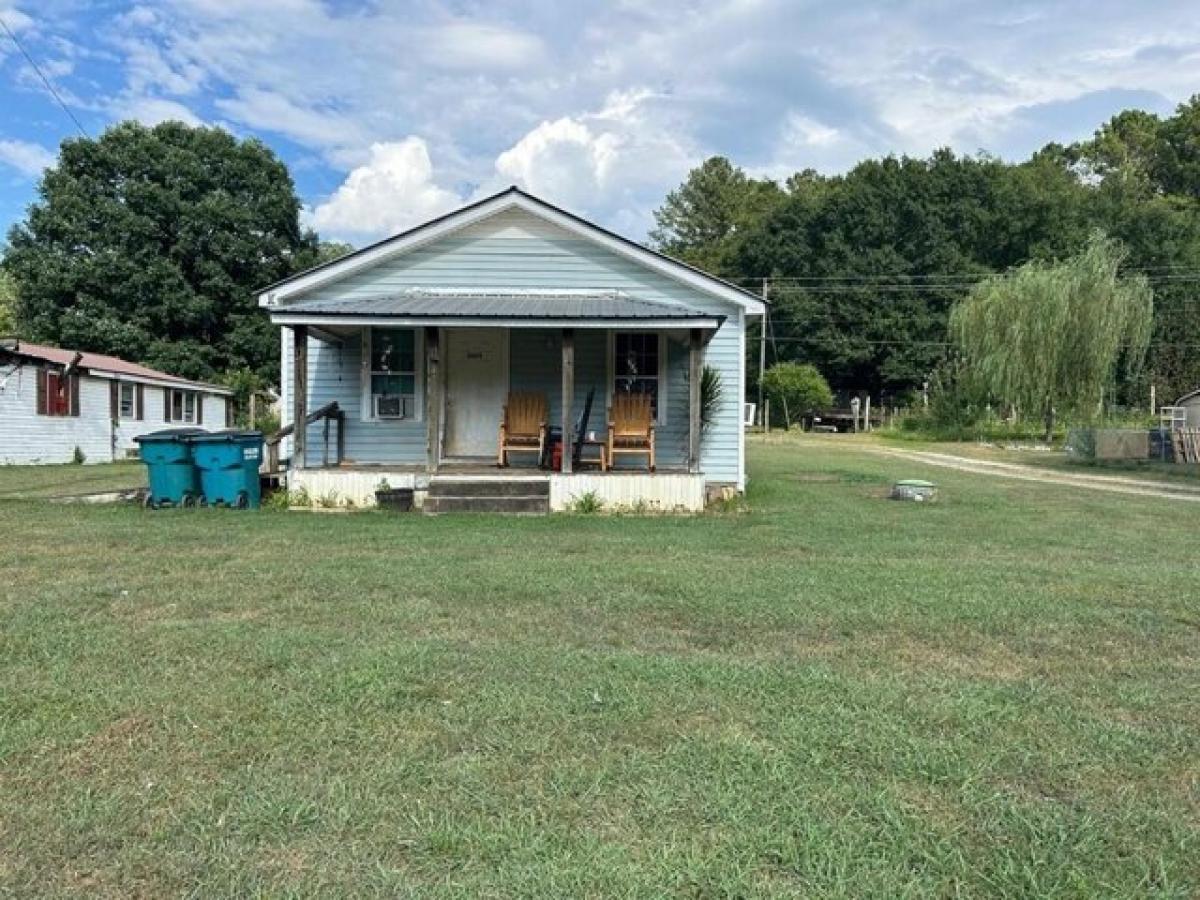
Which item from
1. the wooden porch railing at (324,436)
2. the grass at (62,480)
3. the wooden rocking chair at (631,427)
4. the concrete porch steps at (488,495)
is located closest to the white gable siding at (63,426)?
the grass at (62,480)

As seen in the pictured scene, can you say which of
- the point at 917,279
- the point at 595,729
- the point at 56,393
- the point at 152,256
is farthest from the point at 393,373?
the point at 917,279

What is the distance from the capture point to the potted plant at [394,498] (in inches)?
417

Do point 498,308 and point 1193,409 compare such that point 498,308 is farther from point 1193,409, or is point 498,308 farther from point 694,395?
point 1193,409

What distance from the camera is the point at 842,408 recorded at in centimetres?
5491

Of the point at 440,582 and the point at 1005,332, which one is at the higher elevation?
the point at 1005,332

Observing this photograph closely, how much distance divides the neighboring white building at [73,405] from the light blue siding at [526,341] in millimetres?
11028

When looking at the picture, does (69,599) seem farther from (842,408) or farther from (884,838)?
(842,408)

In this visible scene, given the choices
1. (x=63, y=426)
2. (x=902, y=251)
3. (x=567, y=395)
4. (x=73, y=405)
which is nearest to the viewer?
(x=567, y=395)

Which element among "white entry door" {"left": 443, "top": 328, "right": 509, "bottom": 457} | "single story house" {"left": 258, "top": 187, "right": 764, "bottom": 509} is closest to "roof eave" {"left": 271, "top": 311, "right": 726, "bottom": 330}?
"single story house" {"left": 258, "top": 187, "right": 764, "bottom": 509}

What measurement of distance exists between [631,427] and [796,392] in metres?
37.6

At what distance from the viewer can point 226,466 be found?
420 inches

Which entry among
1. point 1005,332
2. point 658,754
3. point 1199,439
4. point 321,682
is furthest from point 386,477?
point 1005,332

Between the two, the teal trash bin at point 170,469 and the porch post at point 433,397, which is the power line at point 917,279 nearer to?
the porch post at point 433,397

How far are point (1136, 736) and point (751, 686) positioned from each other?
1.43m
